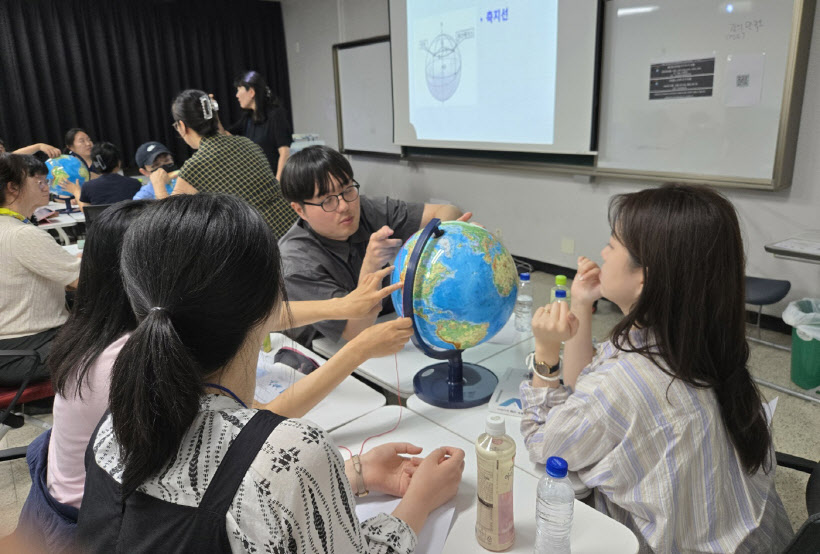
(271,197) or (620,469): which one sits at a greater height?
(271,197)

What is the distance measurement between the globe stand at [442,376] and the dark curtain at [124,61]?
6.36 metres

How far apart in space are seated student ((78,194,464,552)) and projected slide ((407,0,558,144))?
3.63 m

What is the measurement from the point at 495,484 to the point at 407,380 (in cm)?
71

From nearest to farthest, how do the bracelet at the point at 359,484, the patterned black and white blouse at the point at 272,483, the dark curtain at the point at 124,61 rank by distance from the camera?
1. the patterned black and white blouse at the point at 272,483
2. the bracelet at the point at 359,484
3. the dark curtain at the point at 124,61

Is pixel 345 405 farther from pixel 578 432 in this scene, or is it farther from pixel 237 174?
pixel 237 174

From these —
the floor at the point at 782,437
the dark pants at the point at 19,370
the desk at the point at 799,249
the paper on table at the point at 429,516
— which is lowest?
the floor at the point at 782,437

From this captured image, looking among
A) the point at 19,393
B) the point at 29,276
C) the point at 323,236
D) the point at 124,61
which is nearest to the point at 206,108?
the point at 29,276

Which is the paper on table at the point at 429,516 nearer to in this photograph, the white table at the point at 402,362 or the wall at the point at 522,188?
the white table at the point at 402,362

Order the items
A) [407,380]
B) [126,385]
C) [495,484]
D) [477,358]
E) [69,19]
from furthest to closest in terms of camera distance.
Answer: [69,19] → [477,358] → [407,380] → [495,484] → [126,385]

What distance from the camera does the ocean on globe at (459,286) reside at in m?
1.31

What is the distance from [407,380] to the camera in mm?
1617

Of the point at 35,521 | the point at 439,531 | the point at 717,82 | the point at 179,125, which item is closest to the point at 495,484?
the point at 439,531

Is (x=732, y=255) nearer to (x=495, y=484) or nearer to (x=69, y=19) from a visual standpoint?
(x=495, y=484)

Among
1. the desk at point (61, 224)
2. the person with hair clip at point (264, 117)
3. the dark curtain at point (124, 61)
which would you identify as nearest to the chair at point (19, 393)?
the desk at point (61, 224)
